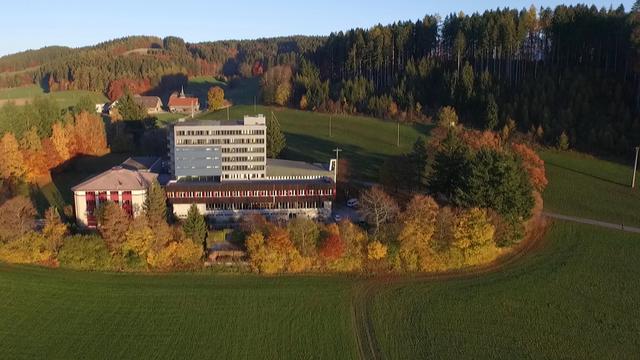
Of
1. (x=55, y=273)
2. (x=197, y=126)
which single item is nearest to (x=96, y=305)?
(x=55, y=273)

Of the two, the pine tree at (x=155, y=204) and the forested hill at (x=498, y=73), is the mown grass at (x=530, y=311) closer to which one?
the pine tree at (x=155, y=204)

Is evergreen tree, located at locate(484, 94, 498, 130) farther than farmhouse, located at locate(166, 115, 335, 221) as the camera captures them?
Yes

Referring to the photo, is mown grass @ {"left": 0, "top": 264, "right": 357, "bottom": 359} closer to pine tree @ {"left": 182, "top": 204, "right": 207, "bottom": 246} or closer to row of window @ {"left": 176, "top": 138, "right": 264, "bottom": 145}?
pine tree @ {"left": 182, "top": 204, "right": 207, "bottom": 246}

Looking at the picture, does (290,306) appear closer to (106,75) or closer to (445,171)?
(445,171)

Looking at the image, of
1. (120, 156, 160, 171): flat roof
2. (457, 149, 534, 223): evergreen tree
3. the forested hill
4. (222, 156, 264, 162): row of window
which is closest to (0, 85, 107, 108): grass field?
the forested hill

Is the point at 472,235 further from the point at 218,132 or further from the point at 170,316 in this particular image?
the point at 218,132

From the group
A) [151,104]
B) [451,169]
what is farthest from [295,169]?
[151,104]
